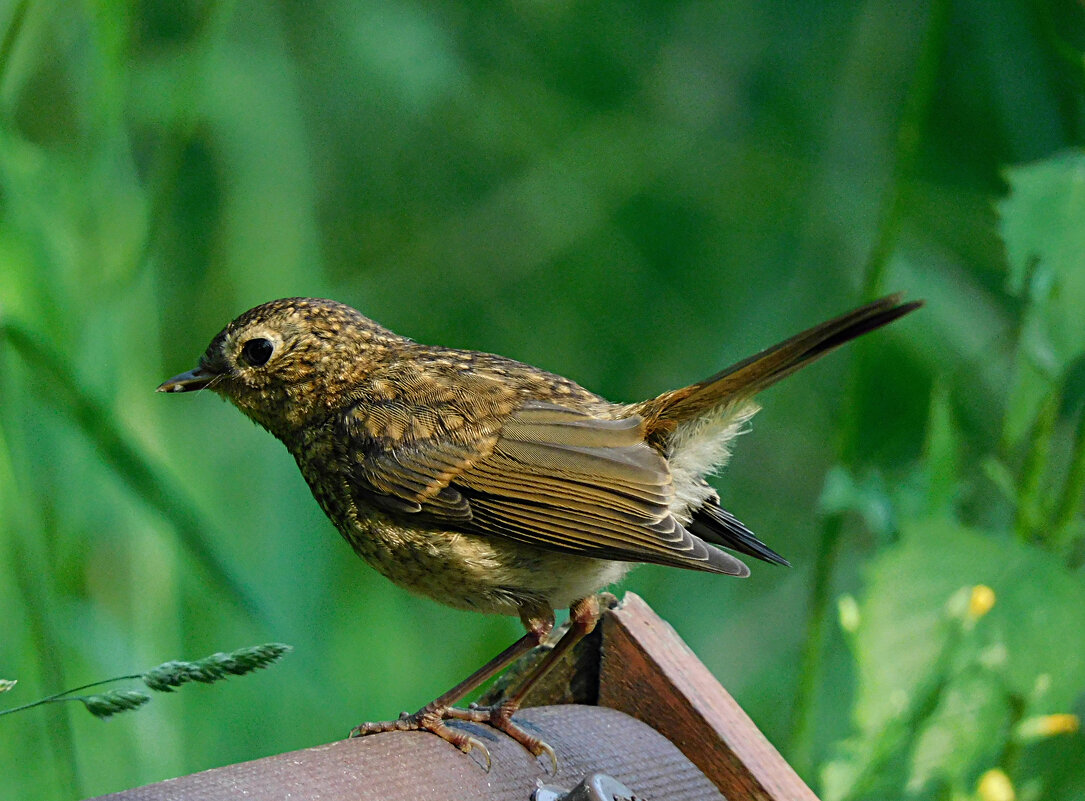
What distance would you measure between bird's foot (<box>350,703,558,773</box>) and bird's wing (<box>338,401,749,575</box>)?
36cm

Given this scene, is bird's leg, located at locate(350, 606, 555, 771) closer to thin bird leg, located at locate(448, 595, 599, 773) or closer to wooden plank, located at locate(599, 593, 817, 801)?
thin bird leg, located at locate(448, 595, 599, 773)

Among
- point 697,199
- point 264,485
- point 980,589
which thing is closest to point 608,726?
point 980,589

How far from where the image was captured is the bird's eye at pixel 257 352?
3.27 meters

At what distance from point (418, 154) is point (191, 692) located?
2.73 m

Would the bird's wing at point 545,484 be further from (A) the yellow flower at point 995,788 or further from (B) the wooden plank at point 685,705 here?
(A) the yellow flower at point 995,788

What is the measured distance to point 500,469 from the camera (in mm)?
3049

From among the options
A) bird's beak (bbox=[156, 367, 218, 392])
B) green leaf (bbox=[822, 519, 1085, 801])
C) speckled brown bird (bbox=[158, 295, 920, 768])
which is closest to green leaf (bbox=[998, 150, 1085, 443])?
green leaf (bbox=[822, 519, 1085, 801])

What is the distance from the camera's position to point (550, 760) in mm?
2562

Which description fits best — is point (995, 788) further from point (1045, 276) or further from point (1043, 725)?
point (1045, 276)

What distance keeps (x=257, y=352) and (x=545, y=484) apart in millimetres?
764

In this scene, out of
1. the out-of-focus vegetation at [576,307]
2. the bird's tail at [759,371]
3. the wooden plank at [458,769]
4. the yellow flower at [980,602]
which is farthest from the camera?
the out-of-focus vegetation at [576,307]

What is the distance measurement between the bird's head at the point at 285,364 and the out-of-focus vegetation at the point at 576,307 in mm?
353

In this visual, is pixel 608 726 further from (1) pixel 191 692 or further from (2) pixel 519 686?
(1) pixel 191 692

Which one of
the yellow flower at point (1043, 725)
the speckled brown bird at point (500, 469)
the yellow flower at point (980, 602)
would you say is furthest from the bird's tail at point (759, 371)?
the yellow flower at point (1043, 725)
